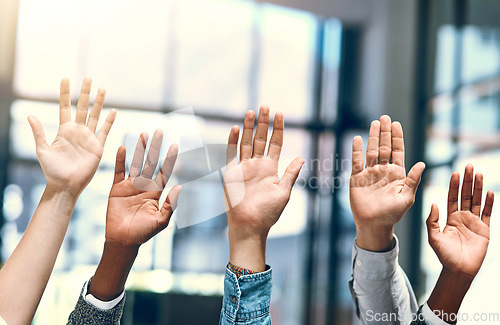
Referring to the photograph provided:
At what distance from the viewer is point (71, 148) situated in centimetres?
89

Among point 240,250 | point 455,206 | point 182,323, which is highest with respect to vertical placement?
point 455,206

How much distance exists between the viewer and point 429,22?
320 centimetres

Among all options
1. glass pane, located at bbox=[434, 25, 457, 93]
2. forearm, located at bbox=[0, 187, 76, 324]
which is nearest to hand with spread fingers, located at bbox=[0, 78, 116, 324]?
forearm, located at bbox=[0, 187, 76, 324]

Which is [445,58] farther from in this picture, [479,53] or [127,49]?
[127,49]

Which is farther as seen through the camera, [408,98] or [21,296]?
[408,98]

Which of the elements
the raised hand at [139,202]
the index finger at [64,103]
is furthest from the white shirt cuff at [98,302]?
the index finger at [64,103]

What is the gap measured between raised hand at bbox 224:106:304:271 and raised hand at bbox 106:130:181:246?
12 centimetres

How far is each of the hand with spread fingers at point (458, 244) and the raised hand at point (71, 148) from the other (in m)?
0.72

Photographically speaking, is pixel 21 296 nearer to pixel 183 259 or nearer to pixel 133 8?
pixel 183 259

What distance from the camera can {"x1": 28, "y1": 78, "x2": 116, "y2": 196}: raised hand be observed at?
867mm

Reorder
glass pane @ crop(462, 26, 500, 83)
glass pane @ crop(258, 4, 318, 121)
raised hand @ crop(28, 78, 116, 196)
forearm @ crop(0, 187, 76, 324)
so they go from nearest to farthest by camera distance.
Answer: forearm @ crop(0, 187, 76, 324) < raised hand @ crop(28, 78, 116, 196) < glass pane @ crop(462, 26, 500, 83) < glass pane @ crop(258, 4, 318, 121)

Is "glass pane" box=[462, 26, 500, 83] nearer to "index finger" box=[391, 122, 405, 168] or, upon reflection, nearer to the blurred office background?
the blurred office background

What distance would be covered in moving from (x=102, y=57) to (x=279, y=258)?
191cm

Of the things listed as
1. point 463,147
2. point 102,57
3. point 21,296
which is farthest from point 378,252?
point 102,57
